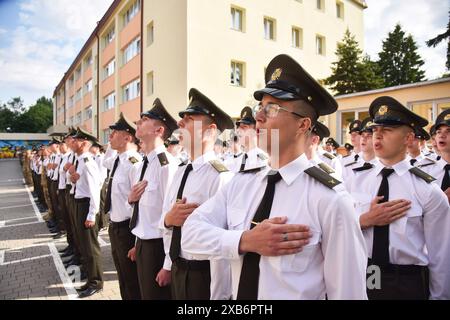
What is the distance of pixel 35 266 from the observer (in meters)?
5.89

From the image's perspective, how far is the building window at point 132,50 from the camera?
65.1ft

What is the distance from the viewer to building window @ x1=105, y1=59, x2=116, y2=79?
23.3m

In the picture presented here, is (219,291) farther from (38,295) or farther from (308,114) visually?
(38,295)

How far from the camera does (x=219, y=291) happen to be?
7.47 feet

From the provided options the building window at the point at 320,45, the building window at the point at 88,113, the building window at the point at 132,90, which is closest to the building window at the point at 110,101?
the building window at the point at 132,90

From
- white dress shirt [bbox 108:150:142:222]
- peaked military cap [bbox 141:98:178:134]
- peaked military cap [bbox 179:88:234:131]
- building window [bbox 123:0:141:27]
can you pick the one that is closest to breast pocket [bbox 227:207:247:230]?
peaked military cap [bbox 179:88:234:131]

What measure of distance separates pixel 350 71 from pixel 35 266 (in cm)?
2119

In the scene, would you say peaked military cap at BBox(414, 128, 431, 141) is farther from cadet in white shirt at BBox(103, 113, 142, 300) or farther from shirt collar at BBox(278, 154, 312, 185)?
cadet in white shirt at BBox(103, 113, 142, 300)

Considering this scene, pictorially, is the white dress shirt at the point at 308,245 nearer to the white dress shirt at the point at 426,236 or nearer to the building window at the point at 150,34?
the white dress shirt at the point at 426,236

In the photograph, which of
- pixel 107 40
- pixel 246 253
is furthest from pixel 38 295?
pixel 107 40

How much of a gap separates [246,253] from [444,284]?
176 cm

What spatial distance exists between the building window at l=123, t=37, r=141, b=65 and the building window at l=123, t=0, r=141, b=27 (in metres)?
1.47

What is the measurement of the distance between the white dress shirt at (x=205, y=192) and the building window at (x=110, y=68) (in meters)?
22.7
